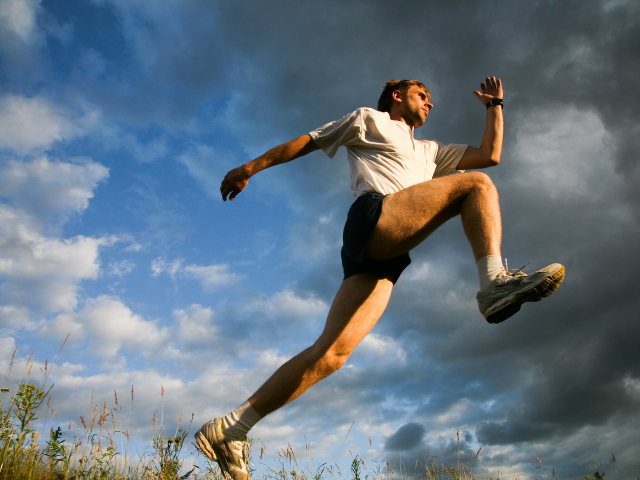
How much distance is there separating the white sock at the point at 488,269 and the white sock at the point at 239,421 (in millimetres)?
1770

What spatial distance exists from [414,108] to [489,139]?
0.72 m

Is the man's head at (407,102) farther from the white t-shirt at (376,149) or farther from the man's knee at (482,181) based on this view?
the man's knee at (482,181)

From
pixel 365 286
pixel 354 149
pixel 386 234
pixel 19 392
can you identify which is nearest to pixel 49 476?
pixel 19 392

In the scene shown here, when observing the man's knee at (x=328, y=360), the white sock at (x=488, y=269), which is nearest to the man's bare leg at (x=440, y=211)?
the white sock at (x=488, y=269)

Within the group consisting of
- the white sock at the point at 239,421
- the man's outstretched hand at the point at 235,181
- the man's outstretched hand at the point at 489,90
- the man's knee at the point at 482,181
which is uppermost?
the man's outstretched hand at the point at 489,90

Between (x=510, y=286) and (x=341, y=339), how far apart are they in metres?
1.24

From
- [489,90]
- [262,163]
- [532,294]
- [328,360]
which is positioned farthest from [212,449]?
[489,90]

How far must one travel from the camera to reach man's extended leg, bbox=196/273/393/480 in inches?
122

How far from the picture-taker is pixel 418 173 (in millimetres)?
3535

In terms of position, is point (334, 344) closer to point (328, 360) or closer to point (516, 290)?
point (328, 360)

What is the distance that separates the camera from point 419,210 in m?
2.82

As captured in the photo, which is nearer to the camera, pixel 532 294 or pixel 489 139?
pixel 532 294

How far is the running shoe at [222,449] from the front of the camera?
310 centimetres

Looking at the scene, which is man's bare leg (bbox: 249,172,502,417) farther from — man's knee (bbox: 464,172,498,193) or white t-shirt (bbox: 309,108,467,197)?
white t-shirt (bbox: 309,108,467,197)
